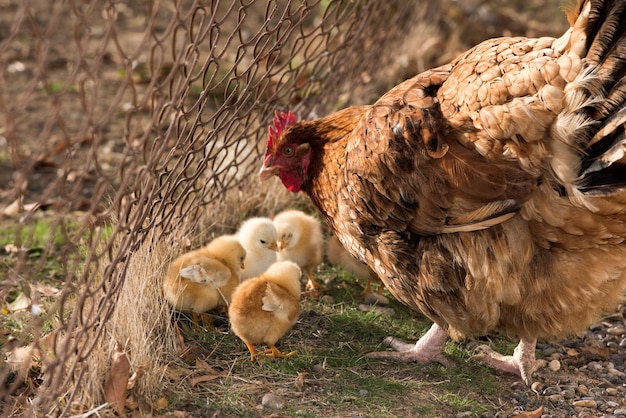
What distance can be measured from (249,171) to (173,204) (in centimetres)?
129

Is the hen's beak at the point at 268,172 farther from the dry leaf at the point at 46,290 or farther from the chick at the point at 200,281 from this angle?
the dry leaf at the point at 46,290

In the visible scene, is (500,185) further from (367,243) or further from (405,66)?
(405,66)

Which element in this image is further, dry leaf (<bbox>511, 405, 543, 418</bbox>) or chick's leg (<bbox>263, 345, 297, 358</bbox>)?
chick's leg (<bbox>263, 345, 297, 358</bbox>)

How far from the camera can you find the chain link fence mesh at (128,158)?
110 inches

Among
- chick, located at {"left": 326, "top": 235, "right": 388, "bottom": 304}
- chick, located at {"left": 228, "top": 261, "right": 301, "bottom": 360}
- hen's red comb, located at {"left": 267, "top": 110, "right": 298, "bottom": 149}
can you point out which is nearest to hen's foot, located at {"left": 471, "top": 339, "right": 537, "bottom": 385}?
chick, located at {"left": 326, "top": 235, "right": 388, "bottom": 304}

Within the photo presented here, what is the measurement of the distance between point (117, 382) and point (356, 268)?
5.93ft

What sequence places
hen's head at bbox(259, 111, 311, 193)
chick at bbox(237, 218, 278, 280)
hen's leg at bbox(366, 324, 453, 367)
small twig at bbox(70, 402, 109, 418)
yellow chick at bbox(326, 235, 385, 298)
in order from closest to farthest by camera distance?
small twig at bbox(70, 402, 109, 418)
hen's leg at bbox(366, 324, 453, 367)
hen's head at bbox(259, 111, 311, 193)
chick at bbox(237, 218, 278, 280)
yellow chick at bbox(326, 235, 385, 298)

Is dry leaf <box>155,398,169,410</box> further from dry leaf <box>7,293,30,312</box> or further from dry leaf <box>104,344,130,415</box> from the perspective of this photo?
dry leaf <box>7,293,30,312</box>

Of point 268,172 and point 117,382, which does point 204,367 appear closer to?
point 117,382

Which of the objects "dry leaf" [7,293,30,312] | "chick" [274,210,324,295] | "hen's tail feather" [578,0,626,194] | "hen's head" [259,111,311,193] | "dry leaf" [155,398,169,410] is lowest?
"dry leaf" [7,293,30,312]

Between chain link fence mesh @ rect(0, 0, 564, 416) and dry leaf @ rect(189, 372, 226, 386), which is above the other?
chain link fence mesh @ rect(0, 0, 564, 416)

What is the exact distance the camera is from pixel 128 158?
5863 millimetres

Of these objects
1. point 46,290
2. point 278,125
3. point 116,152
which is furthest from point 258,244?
point 116,152

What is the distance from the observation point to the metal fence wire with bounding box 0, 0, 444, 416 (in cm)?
276
